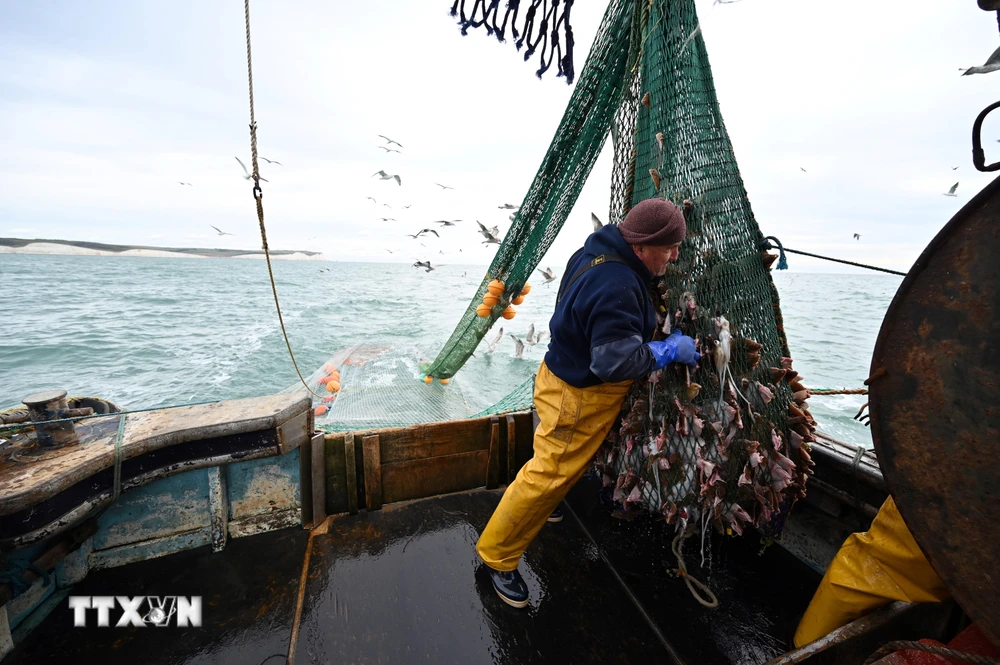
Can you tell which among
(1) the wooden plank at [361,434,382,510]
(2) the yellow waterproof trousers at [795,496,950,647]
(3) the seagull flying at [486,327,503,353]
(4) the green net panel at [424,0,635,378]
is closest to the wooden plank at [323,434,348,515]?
(1) the wooden plank at [361,434,382,510]

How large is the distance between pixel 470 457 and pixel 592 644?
138 cm

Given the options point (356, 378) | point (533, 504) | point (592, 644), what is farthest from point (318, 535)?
point (356, 378)

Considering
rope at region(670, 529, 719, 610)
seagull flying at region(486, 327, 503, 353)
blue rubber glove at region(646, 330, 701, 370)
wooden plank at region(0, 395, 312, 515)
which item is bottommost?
seagull flying at region(486, 327, 503, 353)

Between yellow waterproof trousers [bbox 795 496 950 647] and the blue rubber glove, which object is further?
the blue rubber glove

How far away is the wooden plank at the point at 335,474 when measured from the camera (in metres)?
2.71

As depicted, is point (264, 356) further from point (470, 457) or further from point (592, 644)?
point (592, 644)

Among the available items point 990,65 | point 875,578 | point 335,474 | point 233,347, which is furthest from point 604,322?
point 233,347

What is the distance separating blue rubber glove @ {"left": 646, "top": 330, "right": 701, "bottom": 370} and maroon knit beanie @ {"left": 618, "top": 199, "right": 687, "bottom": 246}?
0.46 metres

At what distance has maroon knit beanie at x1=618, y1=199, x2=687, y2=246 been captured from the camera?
5.87 feet

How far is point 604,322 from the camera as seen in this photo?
1762 millimetres

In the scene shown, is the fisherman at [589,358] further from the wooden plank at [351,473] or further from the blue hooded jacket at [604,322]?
the wooden plank at [351,473]

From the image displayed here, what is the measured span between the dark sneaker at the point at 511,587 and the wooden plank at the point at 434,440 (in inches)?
36.9

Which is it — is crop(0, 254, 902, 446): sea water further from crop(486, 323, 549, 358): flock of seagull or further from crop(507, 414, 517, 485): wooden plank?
crop(507, 414, 517, 485): wooden plank

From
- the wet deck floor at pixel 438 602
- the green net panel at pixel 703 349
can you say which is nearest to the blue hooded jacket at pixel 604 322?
the green net panel at pixel 703 349
